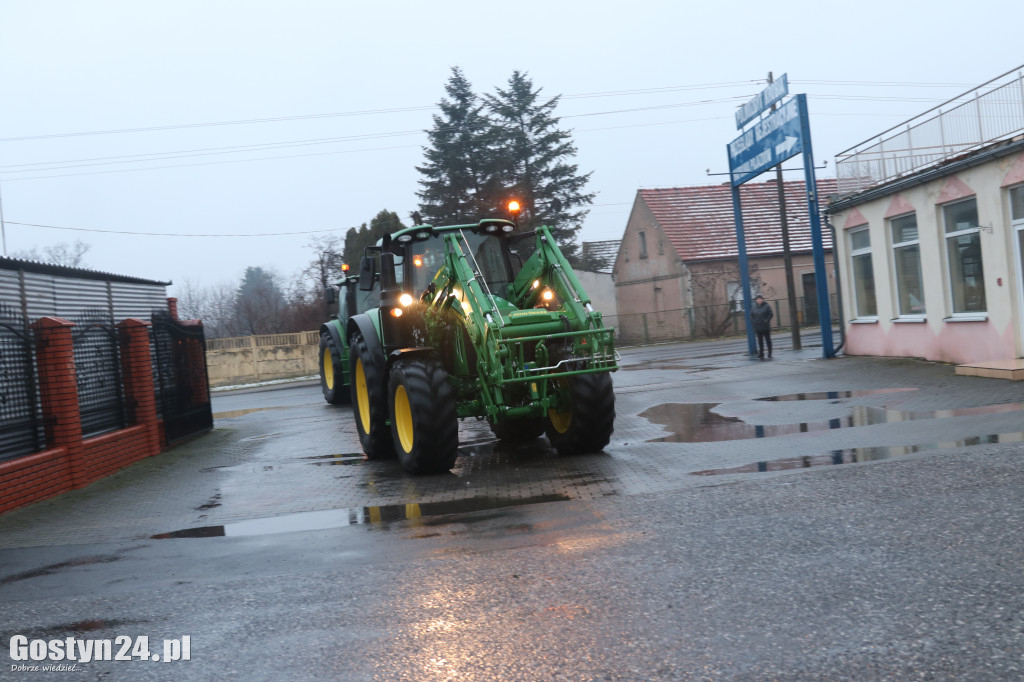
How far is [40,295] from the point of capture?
13.6 meters

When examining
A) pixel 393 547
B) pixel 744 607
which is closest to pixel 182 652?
pixel 393 547

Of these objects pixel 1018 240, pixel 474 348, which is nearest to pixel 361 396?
pixel 474 348

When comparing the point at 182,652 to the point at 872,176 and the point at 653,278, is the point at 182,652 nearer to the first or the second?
the point at 872,176

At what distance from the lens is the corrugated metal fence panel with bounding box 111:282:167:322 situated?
663 inches

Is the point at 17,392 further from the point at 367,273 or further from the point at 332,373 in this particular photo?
the point at 332,373

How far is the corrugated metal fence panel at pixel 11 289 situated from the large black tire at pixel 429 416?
587cm

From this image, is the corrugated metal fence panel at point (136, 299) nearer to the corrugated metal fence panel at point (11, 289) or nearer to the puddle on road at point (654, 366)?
the corrugated metal fence panel at point (11, 289)

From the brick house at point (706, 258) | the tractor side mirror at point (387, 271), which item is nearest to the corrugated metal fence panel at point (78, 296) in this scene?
the tractor side mirror at point (387, 271)

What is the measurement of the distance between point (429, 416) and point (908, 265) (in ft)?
43.3

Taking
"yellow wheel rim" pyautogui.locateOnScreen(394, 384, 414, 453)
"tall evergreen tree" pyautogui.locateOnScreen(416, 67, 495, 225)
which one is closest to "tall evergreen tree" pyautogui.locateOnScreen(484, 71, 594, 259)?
"tall evergreen tree" pyautogui.locateOnScreen(416, 67, 495, 225)

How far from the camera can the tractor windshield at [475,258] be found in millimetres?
11797

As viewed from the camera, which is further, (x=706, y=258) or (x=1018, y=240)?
(x=706, y=258)

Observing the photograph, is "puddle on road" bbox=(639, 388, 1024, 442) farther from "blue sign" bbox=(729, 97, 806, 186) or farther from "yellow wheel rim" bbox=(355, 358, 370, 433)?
"blue sign" bbox=(729, 97, 806, 186)

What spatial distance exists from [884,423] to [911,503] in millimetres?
4566
